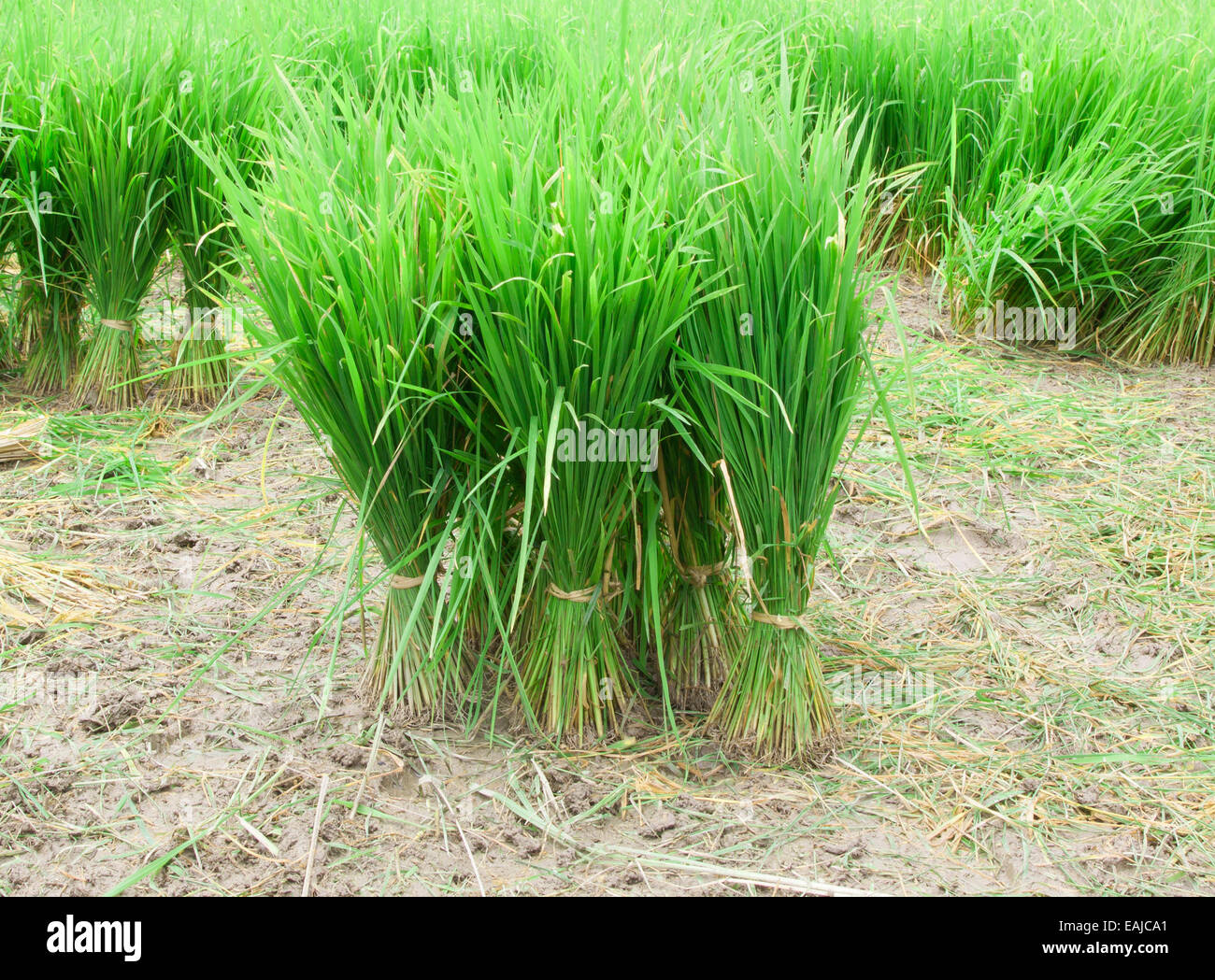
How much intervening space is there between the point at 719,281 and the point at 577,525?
44 cm

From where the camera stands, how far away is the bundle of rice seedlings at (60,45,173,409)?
9.30 feet

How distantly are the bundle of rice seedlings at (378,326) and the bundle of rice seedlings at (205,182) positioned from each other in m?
1.25

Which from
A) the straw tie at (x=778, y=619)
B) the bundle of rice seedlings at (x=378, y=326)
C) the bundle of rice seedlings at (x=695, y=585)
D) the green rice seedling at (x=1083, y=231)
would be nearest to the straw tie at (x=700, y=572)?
the bundle of rice seedlings at (x=695, y=585)

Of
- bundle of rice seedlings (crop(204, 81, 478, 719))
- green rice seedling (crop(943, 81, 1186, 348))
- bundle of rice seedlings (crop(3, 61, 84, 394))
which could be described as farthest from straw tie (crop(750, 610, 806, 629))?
bundle of rice seedlings (crop(3, 61, 84, 394))

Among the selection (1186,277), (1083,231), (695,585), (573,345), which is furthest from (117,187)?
(1186,277)

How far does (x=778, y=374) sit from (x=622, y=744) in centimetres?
67

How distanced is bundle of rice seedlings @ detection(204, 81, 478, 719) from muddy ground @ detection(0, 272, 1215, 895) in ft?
0.38

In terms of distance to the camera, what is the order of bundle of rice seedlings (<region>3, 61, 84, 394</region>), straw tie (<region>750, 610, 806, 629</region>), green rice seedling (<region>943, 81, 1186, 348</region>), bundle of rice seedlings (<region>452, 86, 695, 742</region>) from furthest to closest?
green rice seedling (<region>943, 81, 1186, 348</region>), bundle of rice seedlings (<region>3, 61, 84, 394</region>), straw tie (<region>750, 610, 806, 629</region>), bundle of rice seedlings (<region>452, 86, 695, 742</region>)

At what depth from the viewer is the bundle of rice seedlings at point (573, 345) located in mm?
1567

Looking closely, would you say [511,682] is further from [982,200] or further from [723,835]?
[982,200]

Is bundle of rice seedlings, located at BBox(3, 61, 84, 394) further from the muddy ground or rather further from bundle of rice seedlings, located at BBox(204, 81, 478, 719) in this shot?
bundle of rice seedlings, located at BBox(204, 81, 478, 719)

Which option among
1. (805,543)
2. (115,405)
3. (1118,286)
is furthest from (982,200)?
(115,405)

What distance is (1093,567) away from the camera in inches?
96.4

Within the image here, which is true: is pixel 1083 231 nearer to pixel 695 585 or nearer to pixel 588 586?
pixel 695 585
